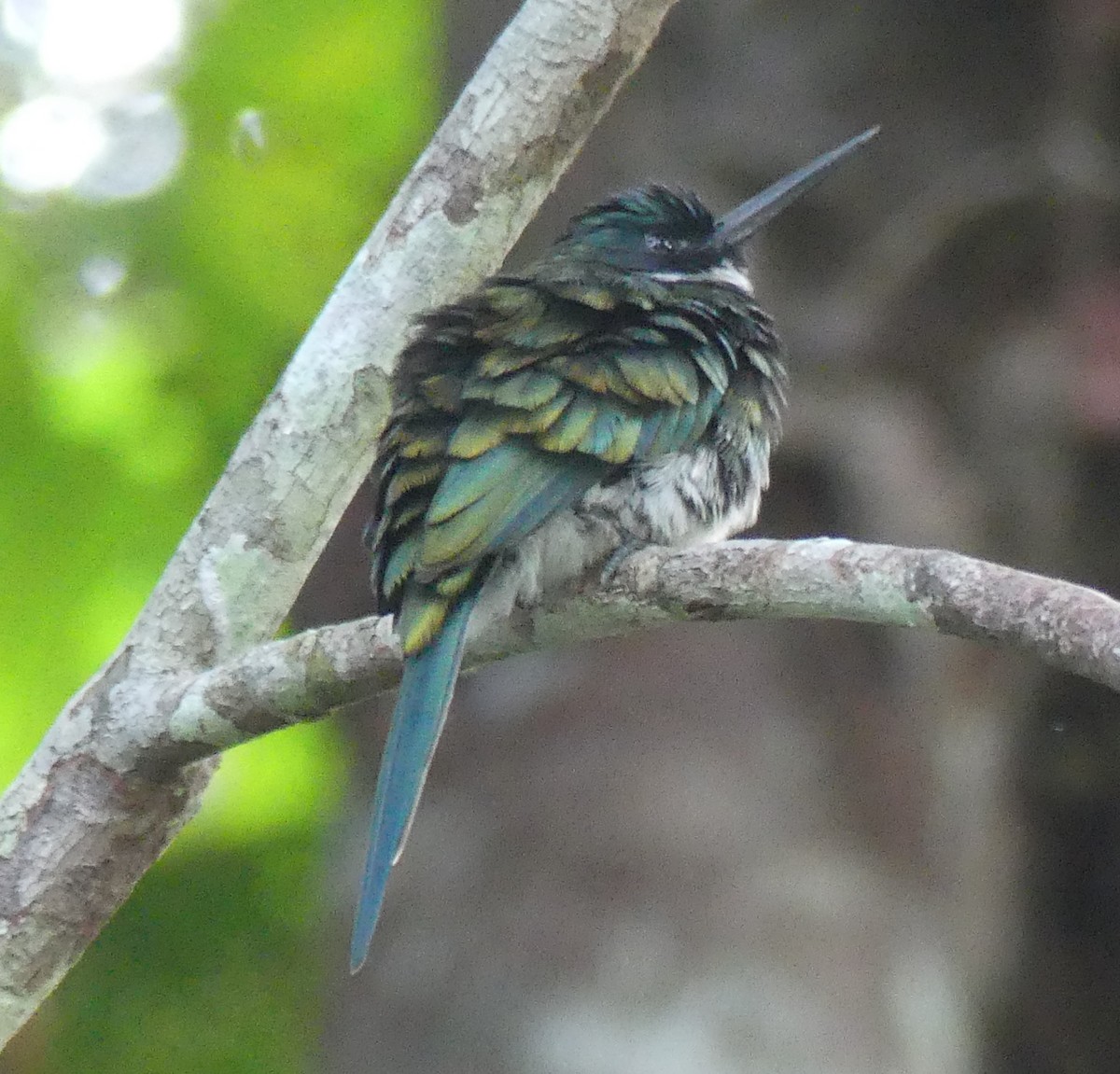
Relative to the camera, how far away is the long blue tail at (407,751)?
1.99 m

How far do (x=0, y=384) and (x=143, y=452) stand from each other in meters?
0.37

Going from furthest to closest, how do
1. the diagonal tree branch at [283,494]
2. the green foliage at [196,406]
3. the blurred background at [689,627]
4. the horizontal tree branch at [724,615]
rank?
1. the green foliage at [196,406]
2. the blurred background at [689,627]
3. the diagonal tree branch at [283,494]
4. the horizontal tree branch at [724,615]

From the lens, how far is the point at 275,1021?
446cm

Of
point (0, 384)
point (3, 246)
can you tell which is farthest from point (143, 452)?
point (3, 246)

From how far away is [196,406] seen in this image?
15.2 feet

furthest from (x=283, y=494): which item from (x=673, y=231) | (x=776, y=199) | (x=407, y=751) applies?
(x=776, y=199)

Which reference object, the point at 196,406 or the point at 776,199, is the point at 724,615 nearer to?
the point at 776,199

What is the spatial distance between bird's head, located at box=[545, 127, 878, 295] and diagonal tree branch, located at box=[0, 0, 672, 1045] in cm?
46

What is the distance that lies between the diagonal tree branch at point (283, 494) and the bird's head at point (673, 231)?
457 millimetres

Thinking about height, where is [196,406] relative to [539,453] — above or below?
below

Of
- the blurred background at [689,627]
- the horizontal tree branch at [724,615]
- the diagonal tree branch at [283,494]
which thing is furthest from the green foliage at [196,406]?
the horizontal tree branch at [724,615]

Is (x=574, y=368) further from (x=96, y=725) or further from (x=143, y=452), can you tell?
(x=143, y=452)

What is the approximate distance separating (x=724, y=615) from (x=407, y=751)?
43 cm

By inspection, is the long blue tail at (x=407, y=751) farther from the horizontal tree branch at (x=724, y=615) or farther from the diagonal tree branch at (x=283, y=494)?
the diagonal tree branch at (x=283, y=494)
